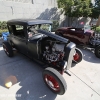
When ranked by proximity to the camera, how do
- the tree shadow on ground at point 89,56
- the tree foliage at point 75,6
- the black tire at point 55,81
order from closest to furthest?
the black tire at point 55,81 → the tree shadow on ground at point 89,56 → the tree foliage at point 75,6

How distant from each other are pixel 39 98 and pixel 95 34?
4.01 metres

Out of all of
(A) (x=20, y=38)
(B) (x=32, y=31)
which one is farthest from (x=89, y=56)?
(A) (x=20, y=38)

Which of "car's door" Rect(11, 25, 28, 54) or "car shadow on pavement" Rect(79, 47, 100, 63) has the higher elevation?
"car's door" Rect(11, 25, 28, 54)

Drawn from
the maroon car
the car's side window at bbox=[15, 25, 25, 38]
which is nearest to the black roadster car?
the car's side window at bbox=[15, 25, 25, 38]

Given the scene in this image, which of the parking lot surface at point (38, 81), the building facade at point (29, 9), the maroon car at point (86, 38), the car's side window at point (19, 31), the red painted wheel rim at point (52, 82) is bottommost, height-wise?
the parking lot surface at point (38, 81)

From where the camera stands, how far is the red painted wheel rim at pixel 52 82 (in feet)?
7.33

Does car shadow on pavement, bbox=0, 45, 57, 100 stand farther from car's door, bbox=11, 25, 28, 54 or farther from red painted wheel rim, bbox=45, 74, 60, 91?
car's door, bbox=11, 25, 28, 54

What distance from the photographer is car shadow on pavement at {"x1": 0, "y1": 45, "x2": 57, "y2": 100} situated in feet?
7.46

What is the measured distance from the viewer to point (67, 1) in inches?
371

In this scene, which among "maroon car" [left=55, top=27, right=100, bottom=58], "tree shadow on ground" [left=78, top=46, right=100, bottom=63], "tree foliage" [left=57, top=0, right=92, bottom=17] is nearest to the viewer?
"tree shadow on ground" [left=78, top=46, right=100, bottom=63]

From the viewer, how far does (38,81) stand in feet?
8.85

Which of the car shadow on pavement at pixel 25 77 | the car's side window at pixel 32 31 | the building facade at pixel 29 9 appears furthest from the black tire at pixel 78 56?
the building facade at pixel 29 9

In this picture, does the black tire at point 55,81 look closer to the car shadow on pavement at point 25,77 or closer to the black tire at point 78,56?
the car shadow on pavement at point 25,77

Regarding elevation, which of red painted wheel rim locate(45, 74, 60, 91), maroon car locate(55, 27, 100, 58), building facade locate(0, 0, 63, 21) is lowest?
red painted wheel rim locate(45, 74, 60, 91)
